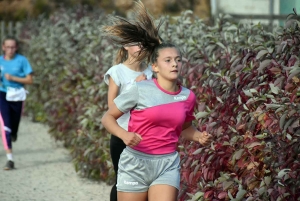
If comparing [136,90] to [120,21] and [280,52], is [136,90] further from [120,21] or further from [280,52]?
[280,52]

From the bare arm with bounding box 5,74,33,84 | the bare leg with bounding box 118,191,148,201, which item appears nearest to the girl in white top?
the bare leg with bounding box 118,191,148,201

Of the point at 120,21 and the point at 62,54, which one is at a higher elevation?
the point at 120,21

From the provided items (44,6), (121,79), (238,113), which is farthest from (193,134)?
(44,6)

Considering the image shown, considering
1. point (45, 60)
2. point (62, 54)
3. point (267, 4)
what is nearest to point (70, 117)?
point (62, 54)

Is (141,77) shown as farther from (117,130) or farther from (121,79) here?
(117,130)

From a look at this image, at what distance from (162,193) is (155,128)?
404 millimetres

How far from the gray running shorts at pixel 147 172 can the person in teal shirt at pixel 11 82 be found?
4.88 meters

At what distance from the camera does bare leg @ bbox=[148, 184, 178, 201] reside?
177 inches

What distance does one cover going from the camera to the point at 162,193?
4.50 metres

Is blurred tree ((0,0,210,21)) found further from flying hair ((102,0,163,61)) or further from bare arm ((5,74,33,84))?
flying hair ((102,0,163,61))

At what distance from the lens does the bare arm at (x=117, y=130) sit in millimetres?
4371

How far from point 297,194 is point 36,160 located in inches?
237

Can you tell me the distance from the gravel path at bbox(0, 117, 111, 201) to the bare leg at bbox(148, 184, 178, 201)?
3.04 m

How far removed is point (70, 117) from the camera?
394 inches
